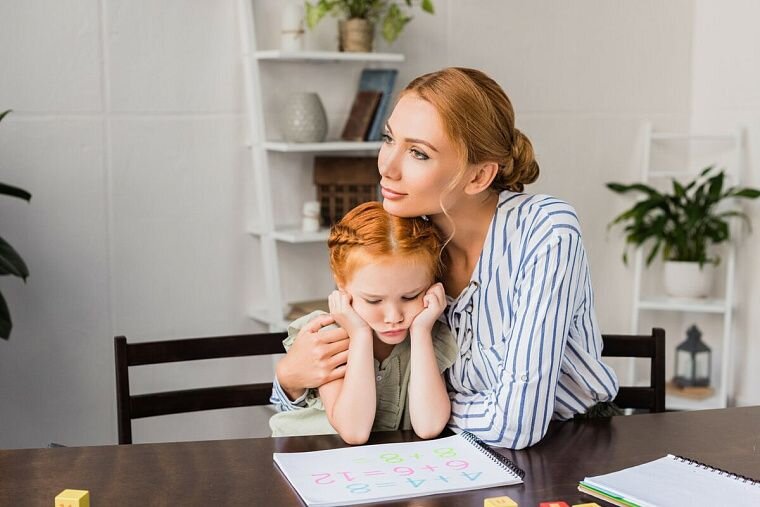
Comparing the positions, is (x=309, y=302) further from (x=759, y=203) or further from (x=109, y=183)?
(x=759, y=203)

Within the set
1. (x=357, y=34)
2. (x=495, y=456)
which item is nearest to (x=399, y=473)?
(x=495, y=456)

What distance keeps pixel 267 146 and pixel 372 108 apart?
39cm

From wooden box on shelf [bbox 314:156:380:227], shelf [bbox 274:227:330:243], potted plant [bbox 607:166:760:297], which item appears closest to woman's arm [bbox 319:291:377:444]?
shelf [bbox 274:227:330:243]

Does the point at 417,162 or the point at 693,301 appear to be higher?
the point at 417,162

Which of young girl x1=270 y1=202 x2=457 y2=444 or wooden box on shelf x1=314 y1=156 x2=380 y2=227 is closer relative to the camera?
young girl x1=270 y1=202 x2=457 y2=444

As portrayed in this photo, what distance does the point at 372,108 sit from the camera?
3.25 meters

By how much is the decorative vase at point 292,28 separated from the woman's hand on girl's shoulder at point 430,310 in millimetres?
1675

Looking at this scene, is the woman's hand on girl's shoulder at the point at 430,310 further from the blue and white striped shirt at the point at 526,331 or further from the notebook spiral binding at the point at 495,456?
the notebook spiral binding at the point at 495,456

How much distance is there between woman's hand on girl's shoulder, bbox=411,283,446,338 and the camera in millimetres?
1656

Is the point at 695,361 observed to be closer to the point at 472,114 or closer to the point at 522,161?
the point at 522,161

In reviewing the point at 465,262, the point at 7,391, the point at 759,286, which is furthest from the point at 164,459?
the point at 759,286

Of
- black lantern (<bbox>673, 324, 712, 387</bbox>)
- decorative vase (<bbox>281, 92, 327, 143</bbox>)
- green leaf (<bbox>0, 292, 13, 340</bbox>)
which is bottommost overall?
black lantern (<bbox>673, 324, 712, 387</bbox>)

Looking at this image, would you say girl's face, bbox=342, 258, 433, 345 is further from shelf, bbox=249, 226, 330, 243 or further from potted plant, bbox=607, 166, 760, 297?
potted plant, bbox=607, 166, 760, 297

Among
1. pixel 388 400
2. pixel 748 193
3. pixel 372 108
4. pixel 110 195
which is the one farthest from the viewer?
pixel 748 193
